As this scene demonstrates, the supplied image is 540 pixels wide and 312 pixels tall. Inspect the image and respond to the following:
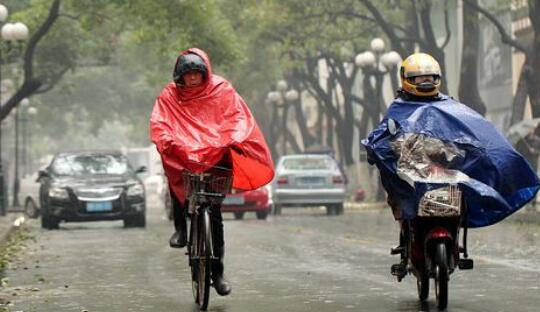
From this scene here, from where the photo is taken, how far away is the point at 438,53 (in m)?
35.7

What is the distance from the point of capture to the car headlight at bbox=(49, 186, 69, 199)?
26.0 m

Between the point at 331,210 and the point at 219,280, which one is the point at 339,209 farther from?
A: the point at 219,280

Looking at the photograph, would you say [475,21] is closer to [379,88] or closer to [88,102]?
[379,88]

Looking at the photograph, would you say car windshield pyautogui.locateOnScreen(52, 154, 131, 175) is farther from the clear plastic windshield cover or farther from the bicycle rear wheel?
the clear plastic windshield cover

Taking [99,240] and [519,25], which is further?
[519,25]

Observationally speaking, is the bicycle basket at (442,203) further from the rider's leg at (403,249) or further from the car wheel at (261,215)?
the car wheel at (261,215)

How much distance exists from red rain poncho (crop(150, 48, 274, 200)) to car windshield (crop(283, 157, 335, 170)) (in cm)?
2298

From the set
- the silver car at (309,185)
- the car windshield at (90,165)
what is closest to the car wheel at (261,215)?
the silver car at (309,185)

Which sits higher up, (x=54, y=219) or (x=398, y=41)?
(x=398, y=41)

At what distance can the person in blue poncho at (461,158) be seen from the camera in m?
10.3

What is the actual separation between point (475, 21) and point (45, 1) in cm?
1034

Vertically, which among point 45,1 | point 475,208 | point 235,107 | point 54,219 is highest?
point 45,1

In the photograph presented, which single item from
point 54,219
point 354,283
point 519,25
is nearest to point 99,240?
point 54,219

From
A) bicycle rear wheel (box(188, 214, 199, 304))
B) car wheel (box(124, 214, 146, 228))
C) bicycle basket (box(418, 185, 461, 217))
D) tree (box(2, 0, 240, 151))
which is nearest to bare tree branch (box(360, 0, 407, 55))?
tree (box(2, 0, 240, 151))
